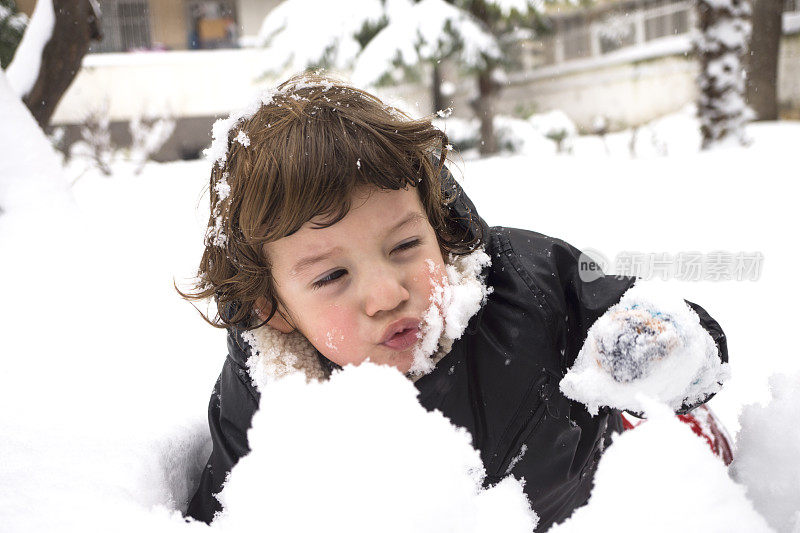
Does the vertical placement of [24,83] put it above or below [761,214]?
above

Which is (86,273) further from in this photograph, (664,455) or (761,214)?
(761,214)

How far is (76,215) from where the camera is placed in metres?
1.74

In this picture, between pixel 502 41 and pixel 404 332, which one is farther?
pixel 502 41

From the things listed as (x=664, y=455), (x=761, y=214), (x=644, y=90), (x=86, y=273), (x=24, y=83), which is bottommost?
(x=644, y=90)

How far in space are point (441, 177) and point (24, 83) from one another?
A: 6.12 ft

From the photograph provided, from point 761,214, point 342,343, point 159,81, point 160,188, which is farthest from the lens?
point 159,81

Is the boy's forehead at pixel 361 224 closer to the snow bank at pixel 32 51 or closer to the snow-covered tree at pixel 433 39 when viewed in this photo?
the snow bank at pixel 32 51

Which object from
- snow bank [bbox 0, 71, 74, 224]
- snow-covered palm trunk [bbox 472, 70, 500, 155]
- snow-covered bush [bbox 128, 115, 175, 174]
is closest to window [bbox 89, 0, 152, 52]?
snow-covered bush [bbox 128, 115, 175, 174]

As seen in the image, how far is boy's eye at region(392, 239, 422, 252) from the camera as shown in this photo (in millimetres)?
991

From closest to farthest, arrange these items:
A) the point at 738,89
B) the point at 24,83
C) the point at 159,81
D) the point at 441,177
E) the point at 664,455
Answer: the point at 664,455
the point at 441,177
the point at 24,83
the point at 738,89
the point at 159,81

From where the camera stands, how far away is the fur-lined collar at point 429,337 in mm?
1042

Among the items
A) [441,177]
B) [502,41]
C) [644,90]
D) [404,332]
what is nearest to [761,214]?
[441,177]

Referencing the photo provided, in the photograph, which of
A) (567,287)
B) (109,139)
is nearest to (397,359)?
(567,287)

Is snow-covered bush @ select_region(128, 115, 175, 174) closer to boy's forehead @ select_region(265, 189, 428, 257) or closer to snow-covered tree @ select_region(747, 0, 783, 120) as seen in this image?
snow-covered tree @ select_region(747, 0, 783, 120)
